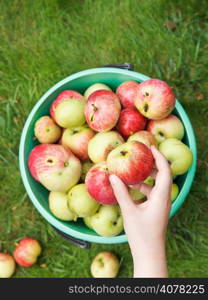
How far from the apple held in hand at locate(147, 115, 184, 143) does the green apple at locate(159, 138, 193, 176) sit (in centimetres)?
12

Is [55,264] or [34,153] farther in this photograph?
[55,264]

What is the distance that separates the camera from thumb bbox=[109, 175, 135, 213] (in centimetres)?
148

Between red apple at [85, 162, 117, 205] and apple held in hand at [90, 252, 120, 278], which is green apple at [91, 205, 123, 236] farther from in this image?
apple held in hand at [90, 252, 120, 278]

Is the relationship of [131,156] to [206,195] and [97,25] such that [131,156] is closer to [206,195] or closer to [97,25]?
[206,195]

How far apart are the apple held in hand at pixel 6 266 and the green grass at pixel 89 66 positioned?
70 millimetres

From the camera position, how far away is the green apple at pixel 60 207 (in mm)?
1960

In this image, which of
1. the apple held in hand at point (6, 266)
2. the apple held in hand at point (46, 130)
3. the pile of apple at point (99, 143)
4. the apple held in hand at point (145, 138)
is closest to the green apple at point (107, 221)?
the pile of apple at point (99, 143)

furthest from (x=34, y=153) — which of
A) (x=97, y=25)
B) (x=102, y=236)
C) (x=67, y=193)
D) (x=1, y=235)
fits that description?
(x=97, y=25)

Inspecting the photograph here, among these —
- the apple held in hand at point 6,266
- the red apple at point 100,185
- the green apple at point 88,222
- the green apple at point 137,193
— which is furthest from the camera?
the apple held in hand at point 6,266

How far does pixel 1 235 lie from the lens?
255 cm

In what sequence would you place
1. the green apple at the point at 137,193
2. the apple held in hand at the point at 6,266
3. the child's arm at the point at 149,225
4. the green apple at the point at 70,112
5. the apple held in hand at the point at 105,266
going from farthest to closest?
the apple held in hand at the point at 6,266 → the apple held in hand at the point at 105,266 → the green apple at the point at 70,112 → the green apple at the point at 137,193 → the child's arm at the point at 149,225

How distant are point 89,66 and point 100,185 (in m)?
1.16

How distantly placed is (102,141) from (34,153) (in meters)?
0.37

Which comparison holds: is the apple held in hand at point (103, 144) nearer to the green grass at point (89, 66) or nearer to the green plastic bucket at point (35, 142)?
the green plastic bucket at point (35, 142)
